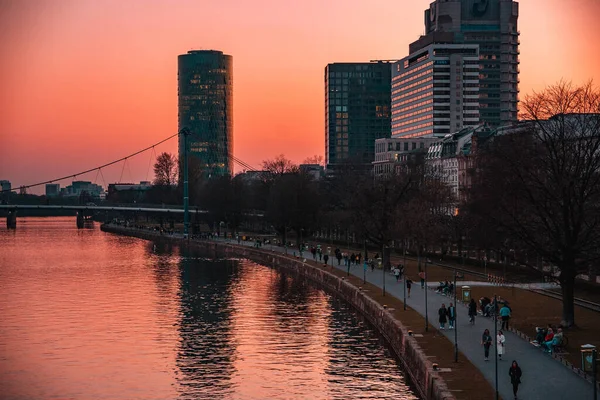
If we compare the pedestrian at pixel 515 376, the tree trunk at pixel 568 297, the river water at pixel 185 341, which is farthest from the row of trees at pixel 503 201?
the pedestrian at pixel 515 376

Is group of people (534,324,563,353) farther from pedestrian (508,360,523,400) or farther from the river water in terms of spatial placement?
pedestrian (508,360,523,400)

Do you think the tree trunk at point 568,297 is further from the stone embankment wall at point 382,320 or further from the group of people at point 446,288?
the group of people at point 446,288

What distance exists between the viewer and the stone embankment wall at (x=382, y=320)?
40003 mm

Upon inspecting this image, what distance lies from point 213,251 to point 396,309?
95.9 metres

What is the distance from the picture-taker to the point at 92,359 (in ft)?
178

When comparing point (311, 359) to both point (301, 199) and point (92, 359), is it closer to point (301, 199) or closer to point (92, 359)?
point (92, 359)

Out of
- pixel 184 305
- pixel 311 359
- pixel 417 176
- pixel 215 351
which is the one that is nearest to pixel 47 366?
pixel 215 351

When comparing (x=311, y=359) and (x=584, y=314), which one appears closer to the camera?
(x=311, y=359)

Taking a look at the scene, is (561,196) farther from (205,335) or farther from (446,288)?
(205,335)

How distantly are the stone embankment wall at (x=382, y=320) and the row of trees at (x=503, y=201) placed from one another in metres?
7.41

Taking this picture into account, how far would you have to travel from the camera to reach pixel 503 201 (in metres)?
68.8

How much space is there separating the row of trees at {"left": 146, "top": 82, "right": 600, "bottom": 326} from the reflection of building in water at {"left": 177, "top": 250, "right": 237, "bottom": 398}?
18023mm

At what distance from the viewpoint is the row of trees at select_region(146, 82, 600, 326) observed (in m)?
54.0

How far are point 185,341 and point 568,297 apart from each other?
80.7ft
